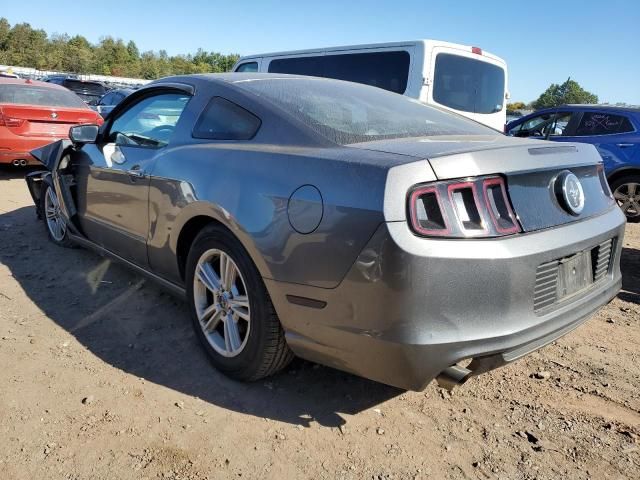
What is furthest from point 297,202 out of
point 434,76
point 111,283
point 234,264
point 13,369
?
point 434,76

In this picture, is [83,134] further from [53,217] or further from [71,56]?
[71,56]

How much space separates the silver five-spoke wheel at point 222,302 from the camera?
2.58 m

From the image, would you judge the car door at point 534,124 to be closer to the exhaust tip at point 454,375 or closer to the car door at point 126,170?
the car door at point 126,170

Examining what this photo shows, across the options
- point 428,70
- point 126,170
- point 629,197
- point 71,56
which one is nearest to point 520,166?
point 126,170

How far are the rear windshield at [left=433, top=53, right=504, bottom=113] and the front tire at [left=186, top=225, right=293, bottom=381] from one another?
4654 millimetres

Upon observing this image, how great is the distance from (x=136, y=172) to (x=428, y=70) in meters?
4.30

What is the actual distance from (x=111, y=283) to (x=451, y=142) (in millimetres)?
2825

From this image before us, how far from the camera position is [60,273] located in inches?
164

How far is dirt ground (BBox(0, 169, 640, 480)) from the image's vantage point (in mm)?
2117

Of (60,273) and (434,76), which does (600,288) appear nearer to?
(60,273)

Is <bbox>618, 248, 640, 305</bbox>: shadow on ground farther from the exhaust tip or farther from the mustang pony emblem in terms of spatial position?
the exhaust tip

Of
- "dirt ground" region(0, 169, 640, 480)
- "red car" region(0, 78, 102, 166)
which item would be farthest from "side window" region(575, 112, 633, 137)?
"red car" region(0, 78, 102, 166)

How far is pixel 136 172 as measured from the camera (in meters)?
3.21

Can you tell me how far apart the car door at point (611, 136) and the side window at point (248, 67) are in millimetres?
5000
